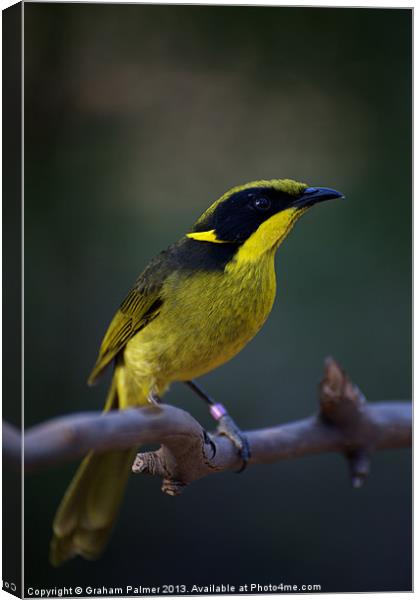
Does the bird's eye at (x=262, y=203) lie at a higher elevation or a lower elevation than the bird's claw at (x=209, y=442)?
higher

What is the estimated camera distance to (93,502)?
2.97 m

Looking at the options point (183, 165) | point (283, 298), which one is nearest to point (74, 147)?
point (183, 165)

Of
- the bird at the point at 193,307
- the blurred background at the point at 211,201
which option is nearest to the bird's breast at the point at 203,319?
the bird at the point at 193,307

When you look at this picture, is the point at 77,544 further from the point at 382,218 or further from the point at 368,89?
the point at 368,89

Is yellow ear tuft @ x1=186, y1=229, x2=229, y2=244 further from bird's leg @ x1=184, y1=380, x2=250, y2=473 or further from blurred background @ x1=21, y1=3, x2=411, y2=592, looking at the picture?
bird's leg @ x1=184, y1=380, x2=250, y2=473

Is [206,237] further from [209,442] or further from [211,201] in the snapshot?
[209,442]

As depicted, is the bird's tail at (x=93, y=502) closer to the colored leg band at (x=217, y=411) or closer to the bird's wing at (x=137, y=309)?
the bird's wing at (x=137, y=309)

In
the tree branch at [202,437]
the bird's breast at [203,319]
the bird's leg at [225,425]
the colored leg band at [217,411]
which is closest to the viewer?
the tree branch at [202,437]

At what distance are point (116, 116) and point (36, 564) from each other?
141 cm

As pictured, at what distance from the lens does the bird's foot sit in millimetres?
3006

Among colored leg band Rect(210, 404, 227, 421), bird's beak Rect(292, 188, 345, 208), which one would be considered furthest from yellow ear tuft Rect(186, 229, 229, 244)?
colored leg band Rect(210, 404, 227, 421)

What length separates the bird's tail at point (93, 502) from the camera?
Result: 2.87m

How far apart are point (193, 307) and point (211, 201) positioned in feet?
1.23

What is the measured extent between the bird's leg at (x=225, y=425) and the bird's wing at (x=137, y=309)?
16.3 inches
